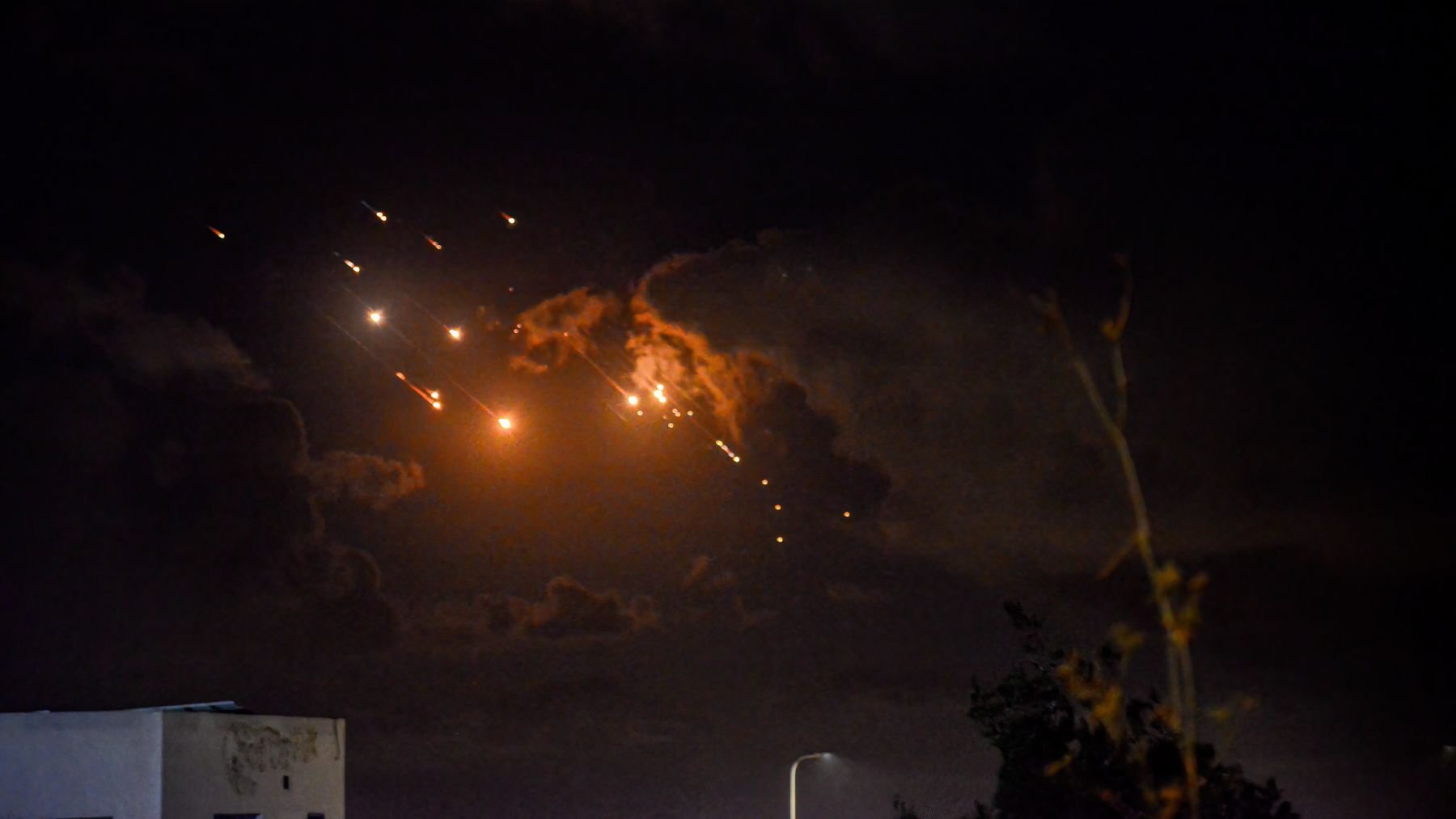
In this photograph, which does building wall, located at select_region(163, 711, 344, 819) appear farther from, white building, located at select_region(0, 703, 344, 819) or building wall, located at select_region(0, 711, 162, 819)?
building wall, located at select_region(0, 711, 162, 819)

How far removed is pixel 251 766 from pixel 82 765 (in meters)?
4.62

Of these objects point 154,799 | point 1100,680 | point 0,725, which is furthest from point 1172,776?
point 1100,680

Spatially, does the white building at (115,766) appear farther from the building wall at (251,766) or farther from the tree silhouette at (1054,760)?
the tree silhouette at (1054,760)

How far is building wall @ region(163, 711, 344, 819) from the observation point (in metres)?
36.8

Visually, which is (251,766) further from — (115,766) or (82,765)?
(82,765)

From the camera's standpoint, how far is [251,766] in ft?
131

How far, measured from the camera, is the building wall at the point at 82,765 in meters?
35.8

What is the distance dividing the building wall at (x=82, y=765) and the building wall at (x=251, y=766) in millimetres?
373

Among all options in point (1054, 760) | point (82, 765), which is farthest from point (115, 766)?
point (1054, 760)

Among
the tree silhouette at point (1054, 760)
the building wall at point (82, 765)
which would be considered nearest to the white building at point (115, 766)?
the building wall at point (82, 765)

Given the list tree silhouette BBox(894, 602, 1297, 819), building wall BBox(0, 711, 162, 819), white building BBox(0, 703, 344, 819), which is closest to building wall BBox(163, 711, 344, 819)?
white building BBox(0, 703, 344, 819)

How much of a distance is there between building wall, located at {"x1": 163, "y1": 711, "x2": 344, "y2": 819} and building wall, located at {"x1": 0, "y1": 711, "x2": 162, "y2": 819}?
0.37 metres

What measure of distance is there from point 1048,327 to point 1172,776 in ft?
128

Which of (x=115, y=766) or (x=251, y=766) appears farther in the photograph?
(x=251, y=766)
